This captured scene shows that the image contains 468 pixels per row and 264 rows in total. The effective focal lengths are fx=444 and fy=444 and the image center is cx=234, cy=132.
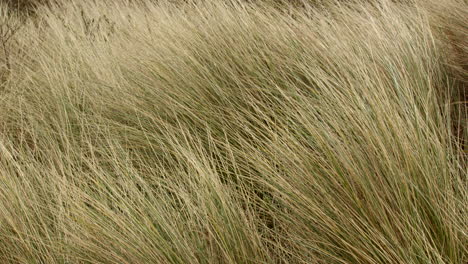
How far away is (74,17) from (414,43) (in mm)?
2906

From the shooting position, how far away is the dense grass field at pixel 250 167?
1.09m

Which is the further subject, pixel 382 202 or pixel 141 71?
pixel 141 71

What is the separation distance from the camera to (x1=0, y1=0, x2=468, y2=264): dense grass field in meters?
1.09

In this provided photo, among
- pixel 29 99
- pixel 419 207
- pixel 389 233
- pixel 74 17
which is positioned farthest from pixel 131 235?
pixel 74 17

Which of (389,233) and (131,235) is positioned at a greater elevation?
(131,235)

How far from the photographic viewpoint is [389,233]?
998mm

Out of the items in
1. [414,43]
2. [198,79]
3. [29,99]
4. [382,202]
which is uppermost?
[29,99]

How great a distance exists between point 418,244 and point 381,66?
107 cm

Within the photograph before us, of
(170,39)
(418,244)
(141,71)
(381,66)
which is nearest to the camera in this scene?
(418,244)

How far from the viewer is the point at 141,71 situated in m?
2.23

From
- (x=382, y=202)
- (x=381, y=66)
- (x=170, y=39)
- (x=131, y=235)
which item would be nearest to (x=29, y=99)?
(x=170, y=39)

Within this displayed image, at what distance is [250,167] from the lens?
159cm

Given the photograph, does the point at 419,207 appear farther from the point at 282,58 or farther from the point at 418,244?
the point at 282,58

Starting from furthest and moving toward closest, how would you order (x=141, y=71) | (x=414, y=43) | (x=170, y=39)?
(x=170, y=39) < (x=141, y=71) < (x=414, y=43)
